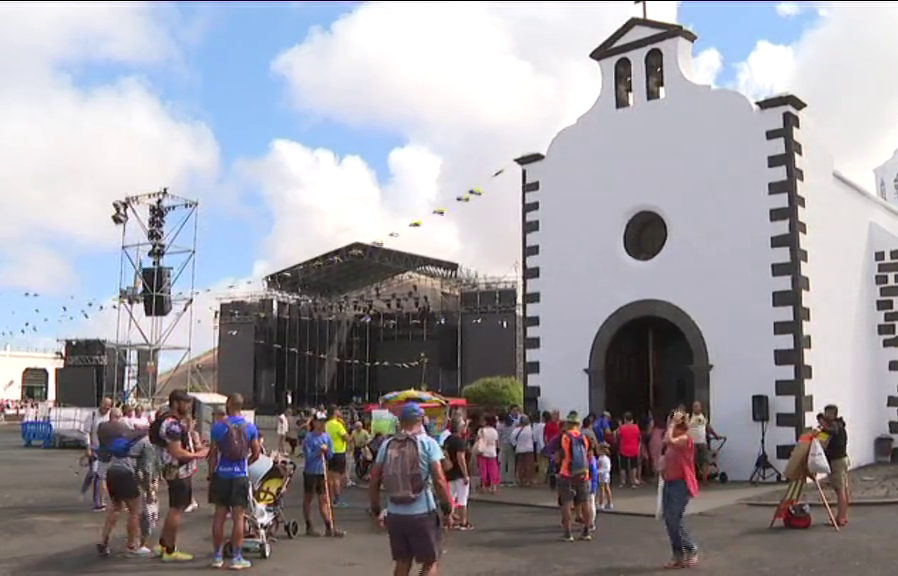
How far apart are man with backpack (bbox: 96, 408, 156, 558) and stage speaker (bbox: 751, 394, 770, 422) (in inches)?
386

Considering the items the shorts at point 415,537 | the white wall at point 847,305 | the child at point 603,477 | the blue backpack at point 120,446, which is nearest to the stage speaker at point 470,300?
the white wall at point 847,305

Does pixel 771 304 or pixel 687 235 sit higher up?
pixel 687 235

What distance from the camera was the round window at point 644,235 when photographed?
54.1ft

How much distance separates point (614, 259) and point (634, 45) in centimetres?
408

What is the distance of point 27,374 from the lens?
208ft

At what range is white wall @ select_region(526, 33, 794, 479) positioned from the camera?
1503cm

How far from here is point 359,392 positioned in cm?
5456

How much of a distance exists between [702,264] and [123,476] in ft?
34.1

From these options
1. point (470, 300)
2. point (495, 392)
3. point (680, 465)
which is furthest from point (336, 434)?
point (470, 300)

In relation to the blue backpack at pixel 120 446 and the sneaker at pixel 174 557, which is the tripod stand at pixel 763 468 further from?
the blue backpack at pixel 120 446

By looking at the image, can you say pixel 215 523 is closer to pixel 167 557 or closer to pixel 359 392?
pixel 167 557

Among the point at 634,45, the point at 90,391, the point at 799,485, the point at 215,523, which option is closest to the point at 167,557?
the point at 215,523

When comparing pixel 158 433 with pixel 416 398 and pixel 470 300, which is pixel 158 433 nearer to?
pixel 416 398

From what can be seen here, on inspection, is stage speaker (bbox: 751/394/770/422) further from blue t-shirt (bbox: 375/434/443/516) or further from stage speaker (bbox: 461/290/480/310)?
stage speaker (bbox: 461/290/480/310)
